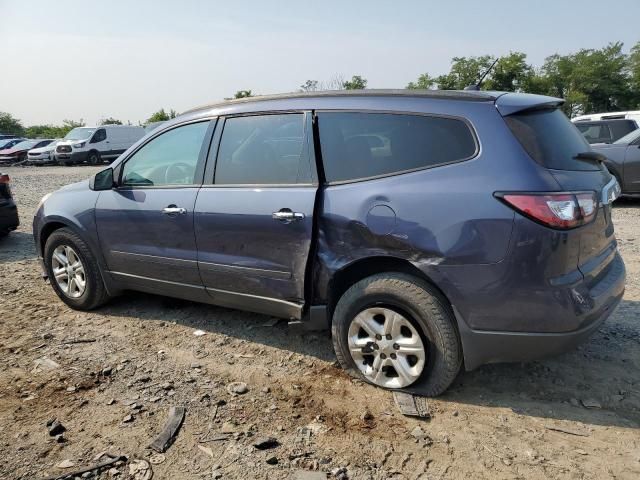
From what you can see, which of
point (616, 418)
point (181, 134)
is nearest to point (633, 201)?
point (616, 418)

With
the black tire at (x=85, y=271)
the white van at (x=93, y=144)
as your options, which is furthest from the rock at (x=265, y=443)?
the white van at (x=93, y=144)

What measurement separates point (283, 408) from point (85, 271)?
2.49 m

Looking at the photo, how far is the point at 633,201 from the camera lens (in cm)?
1051

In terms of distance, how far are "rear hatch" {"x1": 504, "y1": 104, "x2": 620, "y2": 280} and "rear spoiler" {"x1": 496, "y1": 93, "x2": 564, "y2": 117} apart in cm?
2

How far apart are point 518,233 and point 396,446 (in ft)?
4.22

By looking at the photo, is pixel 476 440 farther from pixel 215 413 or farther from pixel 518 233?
pixel 215 413

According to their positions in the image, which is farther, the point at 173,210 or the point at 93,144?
the point at 93,144

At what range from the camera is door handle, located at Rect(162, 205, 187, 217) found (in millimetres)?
3766

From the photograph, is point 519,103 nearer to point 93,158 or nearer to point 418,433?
point 418,433

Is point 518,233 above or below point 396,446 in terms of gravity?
above

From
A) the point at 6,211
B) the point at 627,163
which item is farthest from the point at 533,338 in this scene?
the point at 627,163

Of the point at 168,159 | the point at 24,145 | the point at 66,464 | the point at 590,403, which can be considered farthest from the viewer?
the point at 24,145

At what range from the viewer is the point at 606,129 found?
11.1 metres

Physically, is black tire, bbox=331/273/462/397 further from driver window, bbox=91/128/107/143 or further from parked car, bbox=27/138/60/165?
parked car, bbox=27/138/60/165
